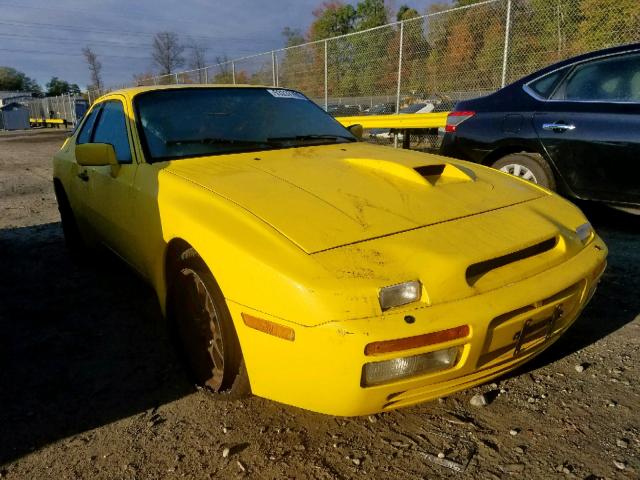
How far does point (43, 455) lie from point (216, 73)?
16.5 meters

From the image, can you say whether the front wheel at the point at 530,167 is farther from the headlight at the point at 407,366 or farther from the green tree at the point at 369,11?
the green tree at the point at 369,11

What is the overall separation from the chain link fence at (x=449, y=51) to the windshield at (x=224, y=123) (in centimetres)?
540

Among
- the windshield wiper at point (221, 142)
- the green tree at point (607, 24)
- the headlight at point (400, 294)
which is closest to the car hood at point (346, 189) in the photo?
the windshield wiper at point (221, 142)

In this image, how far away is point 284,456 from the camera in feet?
5.74

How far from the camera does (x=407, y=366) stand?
153 centimetres

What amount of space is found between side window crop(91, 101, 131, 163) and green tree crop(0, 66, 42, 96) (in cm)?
10187

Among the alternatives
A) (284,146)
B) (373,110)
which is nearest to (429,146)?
(373,110)

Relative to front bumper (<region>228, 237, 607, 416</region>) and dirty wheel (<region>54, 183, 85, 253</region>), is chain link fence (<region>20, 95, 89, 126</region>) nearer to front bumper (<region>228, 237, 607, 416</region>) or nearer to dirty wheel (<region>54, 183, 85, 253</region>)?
dirty wheel (<region>54, 183, 85, 253</region>)

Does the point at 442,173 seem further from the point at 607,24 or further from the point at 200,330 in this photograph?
the point at 607,24

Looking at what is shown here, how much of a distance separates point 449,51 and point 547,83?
4801 mm

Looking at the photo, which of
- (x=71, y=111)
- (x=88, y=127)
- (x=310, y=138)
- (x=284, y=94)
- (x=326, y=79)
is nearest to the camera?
(x=310, y=138)

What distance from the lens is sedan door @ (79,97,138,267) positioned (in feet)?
8.50

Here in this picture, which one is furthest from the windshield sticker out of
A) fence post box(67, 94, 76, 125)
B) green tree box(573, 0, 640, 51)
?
fence post box(67, 94, 76, 125)

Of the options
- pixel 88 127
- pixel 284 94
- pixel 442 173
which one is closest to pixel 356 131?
pixel 284 94
